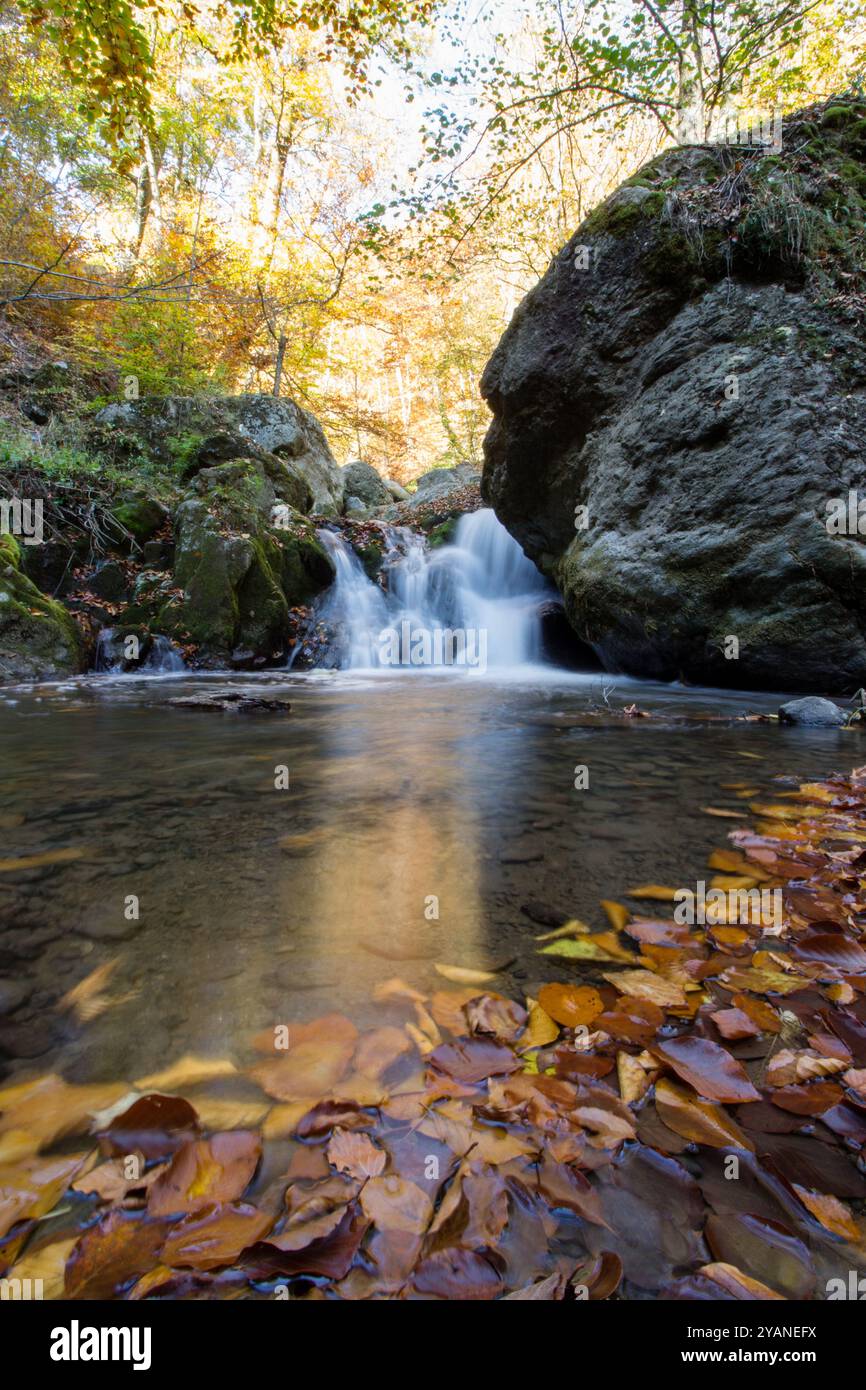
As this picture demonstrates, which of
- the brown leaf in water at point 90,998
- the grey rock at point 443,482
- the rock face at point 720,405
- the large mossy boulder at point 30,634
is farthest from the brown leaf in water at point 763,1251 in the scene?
the grey rock at point 443,482

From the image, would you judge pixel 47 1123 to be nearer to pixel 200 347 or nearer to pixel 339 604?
pixel 339 604

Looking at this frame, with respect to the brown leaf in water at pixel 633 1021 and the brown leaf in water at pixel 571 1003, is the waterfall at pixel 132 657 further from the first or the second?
the brown leaf in water at pixel 633 1021

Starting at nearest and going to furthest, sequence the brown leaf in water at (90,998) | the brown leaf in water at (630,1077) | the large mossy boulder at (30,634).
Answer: the brown leaf in water at (630,1077) < the brown leaf in water at (90,998) < the large mossy boulder at (30,634)

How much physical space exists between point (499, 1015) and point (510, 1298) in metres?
0.56

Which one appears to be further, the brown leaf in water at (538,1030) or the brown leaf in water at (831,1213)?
the brown leaf in water at (538,1030)

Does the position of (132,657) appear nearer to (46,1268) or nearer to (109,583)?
(109,583)

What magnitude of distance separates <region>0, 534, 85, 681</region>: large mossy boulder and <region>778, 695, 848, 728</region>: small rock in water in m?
9.06

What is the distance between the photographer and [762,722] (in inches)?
204

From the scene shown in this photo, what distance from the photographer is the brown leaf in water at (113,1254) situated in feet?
2.62

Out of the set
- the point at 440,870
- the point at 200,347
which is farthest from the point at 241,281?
the point at 440,870

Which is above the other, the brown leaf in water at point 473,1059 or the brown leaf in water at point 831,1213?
the brown leaf in water at point 473,1059

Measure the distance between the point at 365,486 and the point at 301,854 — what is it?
2232 centimetres

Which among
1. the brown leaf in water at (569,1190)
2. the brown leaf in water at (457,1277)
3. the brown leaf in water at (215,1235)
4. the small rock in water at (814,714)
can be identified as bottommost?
the brown leaf in water at (457,1277)

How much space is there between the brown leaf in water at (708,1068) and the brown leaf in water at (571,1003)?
0.52 ft
